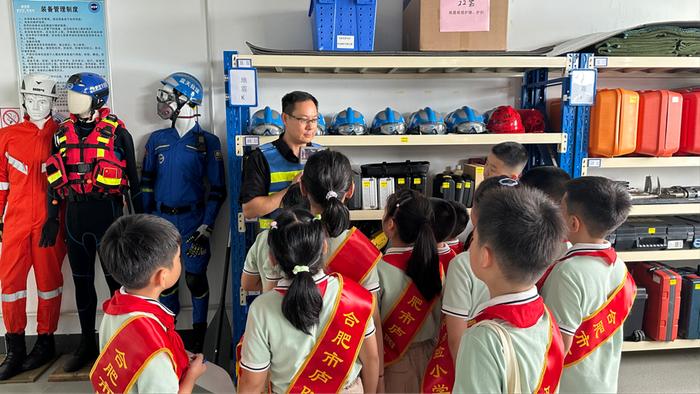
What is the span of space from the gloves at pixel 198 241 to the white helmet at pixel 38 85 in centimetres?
125

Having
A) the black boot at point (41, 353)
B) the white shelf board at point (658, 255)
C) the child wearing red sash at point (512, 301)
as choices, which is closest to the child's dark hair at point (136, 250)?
the child wearing red sash at point (512, 301)

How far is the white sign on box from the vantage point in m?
2.86

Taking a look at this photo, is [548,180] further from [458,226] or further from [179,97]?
[179,97]

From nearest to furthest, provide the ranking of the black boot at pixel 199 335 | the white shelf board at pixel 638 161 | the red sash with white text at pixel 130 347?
the red sash with white text at pixel 130 347 < the white shelf board at pixel 638 161 < the black boot at pixel 199 335

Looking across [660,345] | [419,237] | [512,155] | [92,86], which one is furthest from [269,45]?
[660,345]

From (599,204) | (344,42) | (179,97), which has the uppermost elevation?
(344,42)

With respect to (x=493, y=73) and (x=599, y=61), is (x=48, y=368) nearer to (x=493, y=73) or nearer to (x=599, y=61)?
(x=493, y=73)

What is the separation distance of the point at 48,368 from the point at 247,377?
2567 mm

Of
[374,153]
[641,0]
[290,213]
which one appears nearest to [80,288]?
[374,153]

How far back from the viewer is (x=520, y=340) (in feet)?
3.63

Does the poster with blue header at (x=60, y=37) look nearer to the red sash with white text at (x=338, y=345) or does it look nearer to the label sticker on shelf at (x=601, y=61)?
the red sash with white text at (x=338, y=345)

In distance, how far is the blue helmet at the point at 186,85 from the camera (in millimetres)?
3092

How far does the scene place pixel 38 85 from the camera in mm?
2998

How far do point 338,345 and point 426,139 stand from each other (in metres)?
1.78
